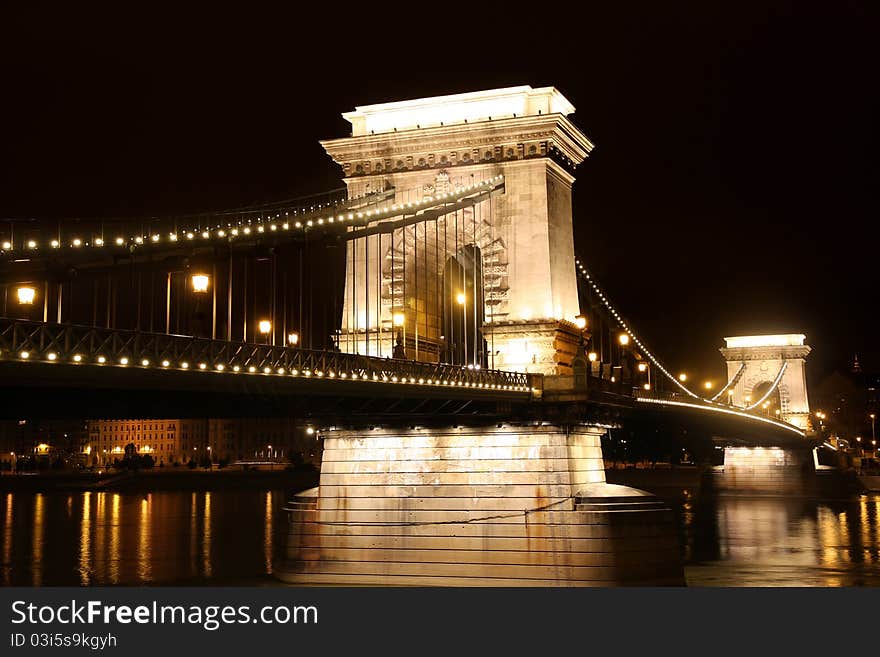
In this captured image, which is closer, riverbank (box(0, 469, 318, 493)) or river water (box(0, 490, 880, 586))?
river water (box(0, 490, 880, 586))

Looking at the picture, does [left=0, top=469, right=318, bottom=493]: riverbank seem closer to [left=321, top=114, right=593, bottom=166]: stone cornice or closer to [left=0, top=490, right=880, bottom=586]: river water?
[left=0, top=490, right=880, bottom=586]: river water

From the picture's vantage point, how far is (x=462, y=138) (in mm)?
44031

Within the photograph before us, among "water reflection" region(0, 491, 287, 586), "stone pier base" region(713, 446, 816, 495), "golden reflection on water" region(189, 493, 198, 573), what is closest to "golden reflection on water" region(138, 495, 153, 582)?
"water reflection" region(0, 491, 287, 586)

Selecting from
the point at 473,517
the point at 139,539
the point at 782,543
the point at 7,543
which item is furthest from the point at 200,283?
the point at 7,543

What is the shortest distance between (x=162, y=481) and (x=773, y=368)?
59712mm

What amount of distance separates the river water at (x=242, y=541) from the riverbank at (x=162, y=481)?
520 inches

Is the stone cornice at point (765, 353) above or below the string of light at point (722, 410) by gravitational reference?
above

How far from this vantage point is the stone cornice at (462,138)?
4331 centimetres

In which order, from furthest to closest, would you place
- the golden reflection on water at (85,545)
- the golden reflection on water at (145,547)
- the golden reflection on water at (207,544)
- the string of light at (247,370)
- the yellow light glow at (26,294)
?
the golden reflection on water at (207,544) < the golden reflection on water at (85,545) < the golden reflection on water at (145,547) < the yellow light glow at (26,294) < the string of light at (247,370)

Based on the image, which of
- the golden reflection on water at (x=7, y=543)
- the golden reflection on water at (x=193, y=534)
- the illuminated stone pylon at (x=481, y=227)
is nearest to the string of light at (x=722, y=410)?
the illuminated stone pylon at (x=481, y=227)

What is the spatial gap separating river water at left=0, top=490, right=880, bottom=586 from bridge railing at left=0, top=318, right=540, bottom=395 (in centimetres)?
1178

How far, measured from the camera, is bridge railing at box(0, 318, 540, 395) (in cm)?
2072

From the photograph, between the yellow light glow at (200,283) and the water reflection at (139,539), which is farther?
the water reflection at (139,539)

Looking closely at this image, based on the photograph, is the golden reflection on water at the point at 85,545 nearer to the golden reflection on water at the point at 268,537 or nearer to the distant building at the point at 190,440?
the golden reflection on water at the point at 268,537
